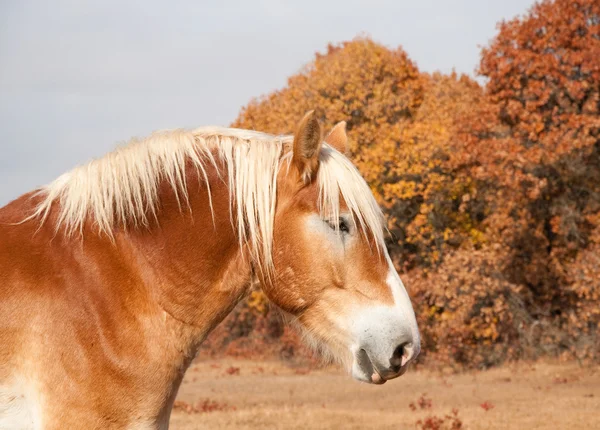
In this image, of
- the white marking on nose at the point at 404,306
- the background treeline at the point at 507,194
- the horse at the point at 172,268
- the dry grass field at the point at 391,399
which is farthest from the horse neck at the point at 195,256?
the background treeline at the point at 507,194

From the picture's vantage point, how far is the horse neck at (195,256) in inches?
135

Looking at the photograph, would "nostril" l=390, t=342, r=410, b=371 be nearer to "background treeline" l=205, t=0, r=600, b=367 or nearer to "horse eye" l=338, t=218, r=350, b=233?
"horse eye" l=338, t=218, r=350, b=233

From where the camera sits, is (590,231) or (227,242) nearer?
(227,242)

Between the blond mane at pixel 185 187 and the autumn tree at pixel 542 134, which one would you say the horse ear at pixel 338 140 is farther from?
the autumn tree at pixel 542 134

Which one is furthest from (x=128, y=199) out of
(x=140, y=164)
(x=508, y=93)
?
(x=508, y=93)

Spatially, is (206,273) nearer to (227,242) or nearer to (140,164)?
(227,242)

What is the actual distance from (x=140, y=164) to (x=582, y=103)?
15183mm

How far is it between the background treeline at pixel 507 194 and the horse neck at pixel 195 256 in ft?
43.8

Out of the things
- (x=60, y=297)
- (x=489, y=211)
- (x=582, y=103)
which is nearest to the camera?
(x=60, y=297)

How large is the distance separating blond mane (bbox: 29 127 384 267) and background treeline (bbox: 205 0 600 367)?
43.5 ft

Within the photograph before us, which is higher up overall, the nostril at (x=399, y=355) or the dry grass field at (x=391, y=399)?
the nostril at (x=399, y=355)

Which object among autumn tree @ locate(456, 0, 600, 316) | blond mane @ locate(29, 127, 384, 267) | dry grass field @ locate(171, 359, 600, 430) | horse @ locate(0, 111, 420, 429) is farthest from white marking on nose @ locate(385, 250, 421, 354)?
autumn tree @ locate(456, 0, 600, 316)

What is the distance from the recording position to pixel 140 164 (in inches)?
140

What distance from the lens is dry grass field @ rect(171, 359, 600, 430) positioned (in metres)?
10.7
